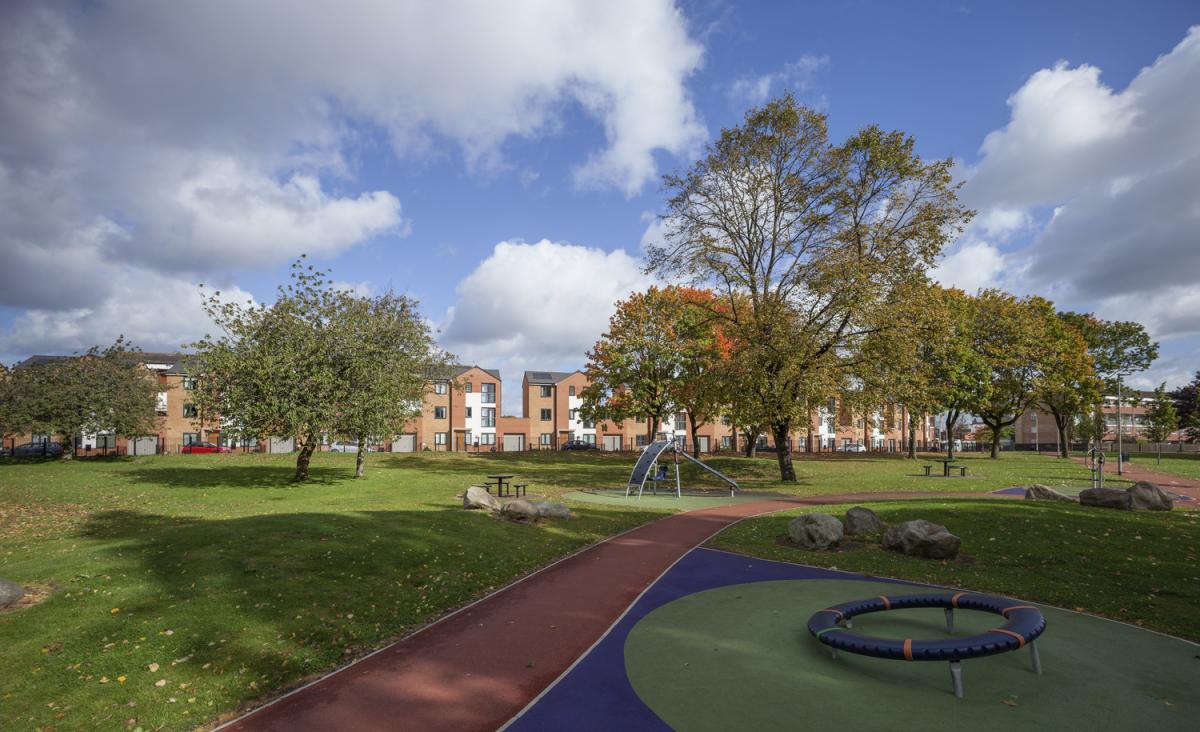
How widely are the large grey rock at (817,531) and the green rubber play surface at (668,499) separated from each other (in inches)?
281

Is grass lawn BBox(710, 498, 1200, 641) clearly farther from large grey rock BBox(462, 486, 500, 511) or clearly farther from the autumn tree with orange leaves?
the autumn tree with orange leaves

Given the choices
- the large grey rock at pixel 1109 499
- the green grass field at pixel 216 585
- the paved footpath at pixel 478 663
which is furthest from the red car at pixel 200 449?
the large grey rock at pixel 1109 499

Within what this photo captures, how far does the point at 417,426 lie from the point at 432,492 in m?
46.5

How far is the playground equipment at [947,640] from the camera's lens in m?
6.57

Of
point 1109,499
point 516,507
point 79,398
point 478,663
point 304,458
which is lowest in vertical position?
point 478,663

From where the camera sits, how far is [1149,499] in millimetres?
17547

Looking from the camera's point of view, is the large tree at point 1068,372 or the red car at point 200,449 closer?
the large tree at point 1068,372

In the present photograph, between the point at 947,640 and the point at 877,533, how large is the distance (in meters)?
8.77

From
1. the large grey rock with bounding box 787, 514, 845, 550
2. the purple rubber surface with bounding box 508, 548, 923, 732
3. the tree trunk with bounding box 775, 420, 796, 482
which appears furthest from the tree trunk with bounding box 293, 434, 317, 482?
the tree trunk with bounding box 775, 420, 796, 482

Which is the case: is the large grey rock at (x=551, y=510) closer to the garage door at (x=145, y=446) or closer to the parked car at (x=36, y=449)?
the parked car at (x=36, y=449)

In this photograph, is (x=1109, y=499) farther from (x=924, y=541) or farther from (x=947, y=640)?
(x=947, y=640)

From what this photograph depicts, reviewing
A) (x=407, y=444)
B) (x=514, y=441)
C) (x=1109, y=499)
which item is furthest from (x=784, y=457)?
(x=407, y=444)

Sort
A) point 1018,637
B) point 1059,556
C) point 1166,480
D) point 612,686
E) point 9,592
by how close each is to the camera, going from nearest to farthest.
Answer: point 1018,637
point 612,686
point 9,592
point 1059,556
point 1166,480

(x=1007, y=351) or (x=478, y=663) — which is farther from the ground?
→ (x=1007, y=351)
